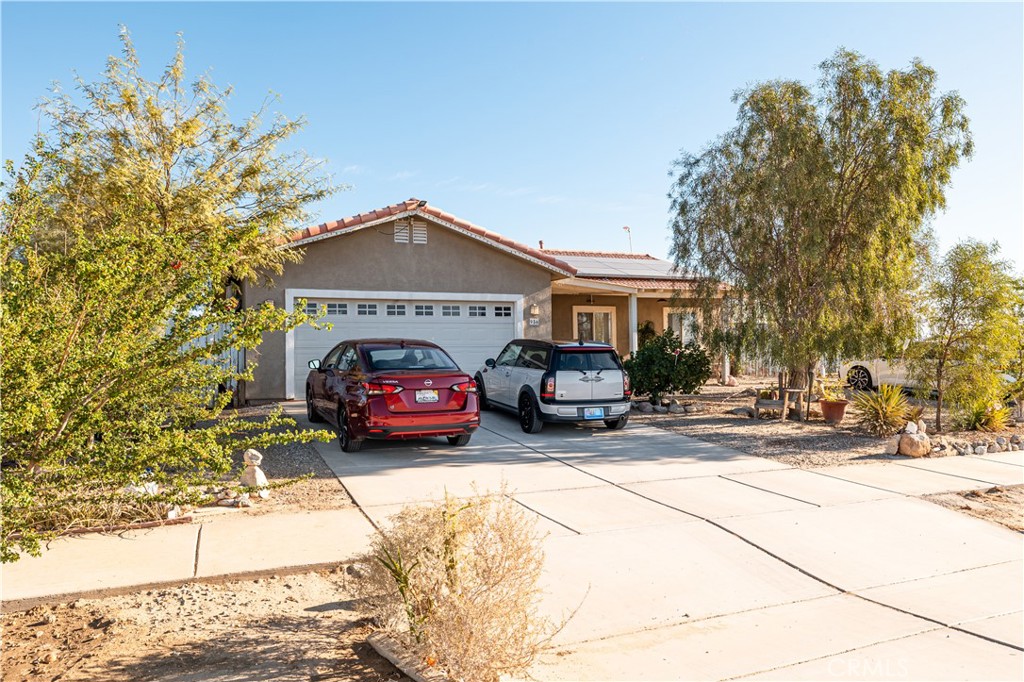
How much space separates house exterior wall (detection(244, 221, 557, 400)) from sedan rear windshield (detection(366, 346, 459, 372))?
217 inches

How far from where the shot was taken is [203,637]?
4.26 metres

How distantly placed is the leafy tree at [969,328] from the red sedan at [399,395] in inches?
321

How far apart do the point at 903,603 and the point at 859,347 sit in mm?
9088

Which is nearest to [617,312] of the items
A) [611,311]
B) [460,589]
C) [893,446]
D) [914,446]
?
[611,311]

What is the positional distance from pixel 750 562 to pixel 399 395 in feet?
17.3

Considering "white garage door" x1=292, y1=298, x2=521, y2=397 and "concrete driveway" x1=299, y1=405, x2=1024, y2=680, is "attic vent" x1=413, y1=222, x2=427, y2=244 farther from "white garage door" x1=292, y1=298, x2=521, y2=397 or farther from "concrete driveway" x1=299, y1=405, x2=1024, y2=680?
"concrete driveway" x1=299, y1=405, x2=1024, y2=680

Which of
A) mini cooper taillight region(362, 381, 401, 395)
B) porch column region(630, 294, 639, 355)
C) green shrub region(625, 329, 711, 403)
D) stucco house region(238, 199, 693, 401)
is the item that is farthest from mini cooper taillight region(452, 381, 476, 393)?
porch column region(630, 294, 639, 355)

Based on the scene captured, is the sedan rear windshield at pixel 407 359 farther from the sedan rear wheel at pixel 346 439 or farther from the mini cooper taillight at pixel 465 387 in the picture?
the sedan rear wheel at pixel 346 439

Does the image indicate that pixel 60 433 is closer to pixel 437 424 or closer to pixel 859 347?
pixel 437 424

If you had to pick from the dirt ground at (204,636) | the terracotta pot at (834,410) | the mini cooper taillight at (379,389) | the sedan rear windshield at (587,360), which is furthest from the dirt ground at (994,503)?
the mini cooper taillight at (379,389)

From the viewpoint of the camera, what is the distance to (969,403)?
39.4ft

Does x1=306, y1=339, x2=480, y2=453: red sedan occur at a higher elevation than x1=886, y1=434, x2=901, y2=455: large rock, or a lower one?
higher

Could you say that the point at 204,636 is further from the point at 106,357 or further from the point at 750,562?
the point at 750,562

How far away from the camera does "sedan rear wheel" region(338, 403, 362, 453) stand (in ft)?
32.7
